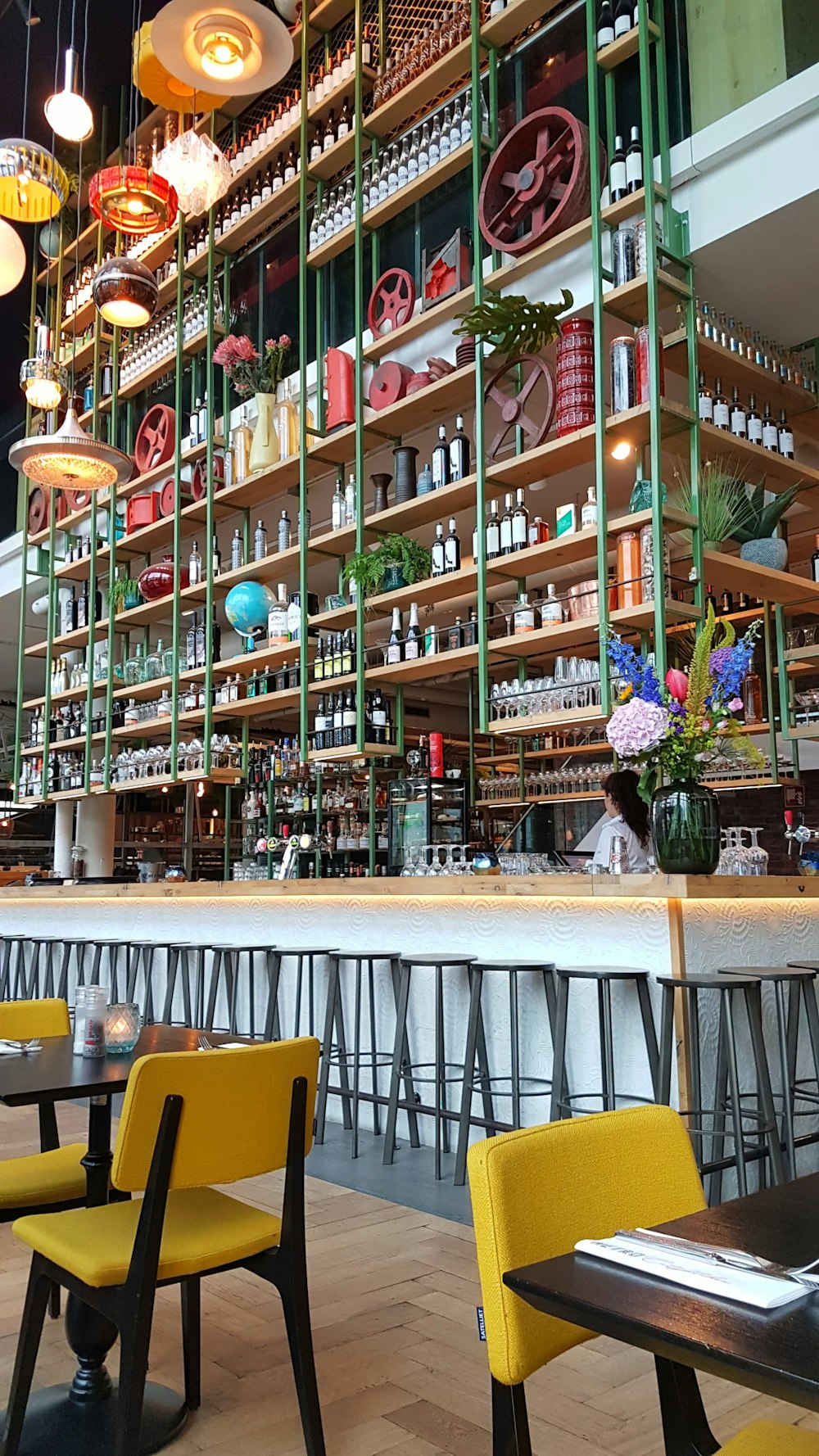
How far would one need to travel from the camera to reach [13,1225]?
2205 mm

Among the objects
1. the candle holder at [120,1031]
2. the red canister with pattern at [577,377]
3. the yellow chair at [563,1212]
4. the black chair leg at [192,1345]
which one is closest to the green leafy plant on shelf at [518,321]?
the red canister with pattern at [577,377]

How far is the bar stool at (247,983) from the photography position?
521 centimetres

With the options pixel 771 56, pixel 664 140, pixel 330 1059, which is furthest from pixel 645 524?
pixel 330 1059

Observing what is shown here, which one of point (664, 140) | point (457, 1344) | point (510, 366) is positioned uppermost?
point (664, 140)

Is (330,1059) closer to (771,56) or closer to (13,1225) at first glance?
(13,1225)

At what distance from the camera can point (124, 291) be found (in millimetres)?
4973

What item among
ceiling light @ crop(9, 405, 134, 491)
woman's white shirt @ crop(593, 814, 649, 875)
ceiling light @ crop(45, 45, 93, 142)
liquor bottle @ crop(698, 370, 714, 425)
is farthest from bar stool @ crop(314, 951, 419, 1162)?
ceiling light @ crop(45, 45, 93, 142)

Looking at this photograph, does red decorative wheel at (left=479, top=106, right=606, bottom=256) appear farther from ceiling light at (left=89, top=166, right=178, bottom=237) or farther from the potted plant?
the potted plant

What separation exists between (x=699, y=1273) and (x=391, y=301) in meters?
6.03

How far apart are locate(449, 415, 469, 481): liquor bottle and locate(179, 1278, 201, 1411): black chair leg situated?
4.24 metres

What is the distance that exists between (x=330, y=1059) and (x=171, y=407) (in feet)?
17.7

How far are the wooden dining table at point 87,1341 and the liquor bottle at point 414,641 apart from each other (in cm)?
358

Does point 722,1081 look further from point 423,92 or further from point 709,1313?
point 423,92

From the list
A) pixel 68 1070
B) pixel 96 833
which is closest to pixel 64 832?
pixel 96 833
